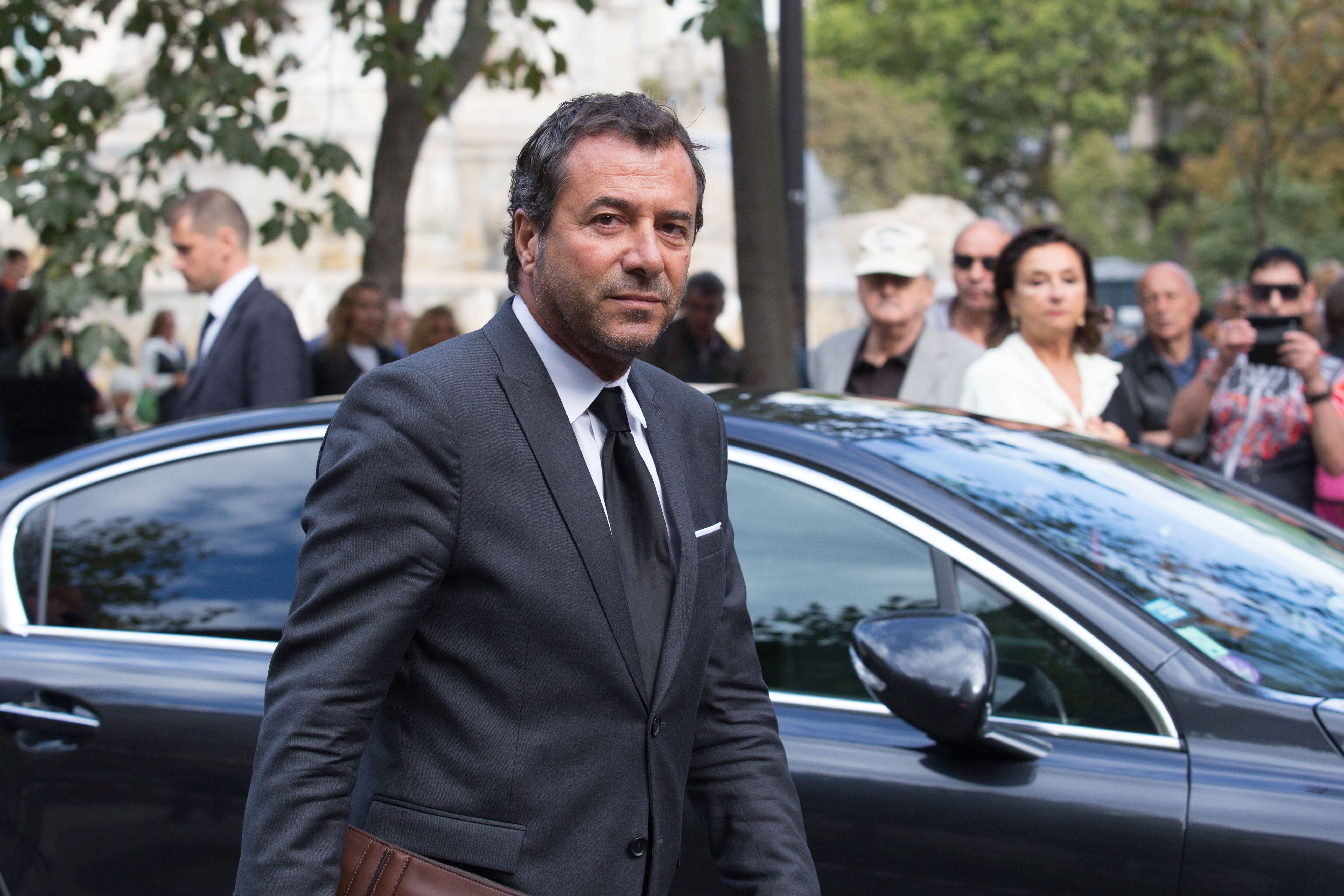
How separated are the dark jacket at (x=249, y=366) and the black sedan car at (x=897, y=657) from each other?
5.83ft

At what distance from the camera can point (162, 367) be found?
10.7 metres

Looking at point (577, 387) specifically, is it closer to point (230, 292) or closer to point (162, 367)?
point (230, 292)

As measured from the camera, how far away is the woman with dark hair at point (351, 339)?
21.8ft

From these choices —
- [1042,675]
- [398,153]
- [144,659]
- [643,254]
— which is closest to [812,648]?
[1042,675]

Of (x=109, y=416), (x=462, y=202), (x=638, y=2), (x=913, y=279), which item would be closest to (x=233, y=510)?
(x=913, y=279)

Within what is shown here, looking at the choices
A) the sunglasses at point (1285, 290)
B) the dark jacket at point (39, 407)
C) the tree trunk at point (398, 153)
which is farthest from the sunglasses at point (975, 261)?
the dark jacket at point (39, 407)

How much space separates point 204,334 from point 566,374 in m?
3.58

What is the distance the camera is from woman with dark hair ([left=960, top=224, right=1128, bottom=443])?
4066mm

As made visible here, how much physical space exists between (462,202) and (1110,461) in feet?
69.5

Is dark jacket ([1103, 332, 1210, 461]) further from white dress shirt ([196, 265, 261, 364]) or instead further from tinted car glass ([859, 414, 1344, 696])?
white dress shirt ([196, 265, 261, 364])

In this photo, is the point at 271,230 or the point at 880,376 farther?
the point at 271,230

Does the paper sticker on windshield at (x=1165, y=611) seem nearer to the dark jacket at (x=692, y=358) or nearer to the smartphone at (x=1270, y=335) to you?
the smartphone at (x=1270, y=335)

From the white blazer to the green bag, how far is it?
6.81 m

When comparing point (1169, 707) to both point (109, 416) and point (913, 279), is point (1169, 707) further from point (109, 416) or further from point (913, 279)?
point (109, 416)
